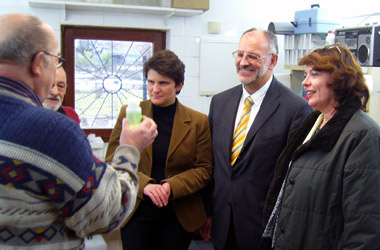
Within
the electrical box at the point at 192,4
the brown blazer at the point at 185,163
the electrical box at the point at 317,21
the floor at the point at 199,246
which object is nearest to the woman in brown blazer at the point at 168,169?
the brown blazer at the point at 185,163

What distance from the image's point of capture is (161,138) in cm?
203

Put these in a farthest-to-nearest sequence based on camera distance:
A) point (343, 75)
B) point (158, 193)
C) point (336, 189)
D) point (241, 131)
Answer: point (241, 131)
point (158, 193)
point (343, 75)
point (336, 189)

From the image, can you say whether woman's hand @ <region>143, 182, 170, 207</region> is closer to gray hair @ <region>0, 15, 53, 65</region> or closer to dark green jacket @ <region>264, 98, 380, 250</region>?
dark green jacket @ <region>264, 98, 380, 250</region>

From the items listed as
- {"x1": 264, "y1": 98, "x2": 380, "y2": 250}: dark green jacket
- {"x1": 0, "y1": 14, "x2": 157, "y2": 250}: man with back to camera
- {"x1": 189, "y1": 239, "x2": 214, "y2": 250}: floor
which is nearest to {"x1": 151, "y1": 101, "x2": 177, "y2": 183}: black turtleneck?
{"x1": 264, "y1": 98, "x2": 380, "y2": 250}: dark green jacket

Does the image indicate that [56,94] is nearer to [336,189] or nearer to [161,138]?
[161,138]

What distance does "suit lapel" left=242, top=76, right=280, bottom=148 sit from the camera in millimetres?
1889

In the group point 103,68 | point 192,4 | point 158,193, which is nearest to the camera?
point 158,193

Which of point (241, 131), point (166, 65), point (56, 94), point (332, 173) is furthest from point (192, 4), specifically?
point (332, 173)

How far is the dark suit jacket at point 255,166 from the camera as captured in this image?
1856 mm

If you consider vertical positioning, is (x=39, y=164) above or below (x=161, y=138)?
above

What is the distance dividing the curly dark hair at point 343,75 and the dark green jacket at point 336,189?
0.06 metres

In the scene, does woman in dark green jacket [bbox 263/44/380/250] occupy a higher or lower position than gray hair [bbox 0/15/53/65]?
lower

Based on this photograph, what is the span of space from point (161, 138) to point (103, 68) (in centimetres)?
198

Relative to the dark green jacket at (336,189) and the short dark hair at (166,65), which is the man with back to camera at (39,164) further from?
the short dark hair at (166,65)
